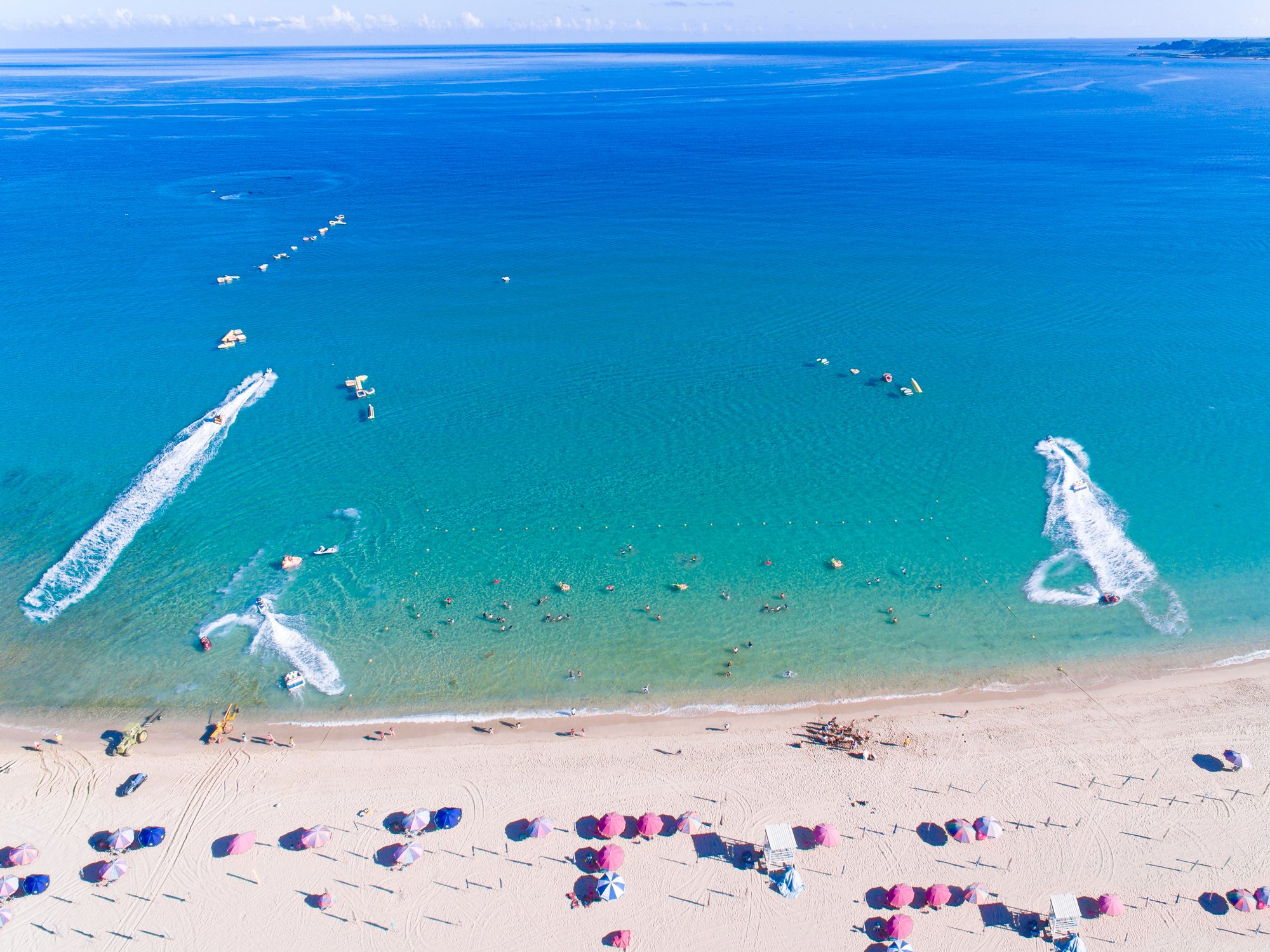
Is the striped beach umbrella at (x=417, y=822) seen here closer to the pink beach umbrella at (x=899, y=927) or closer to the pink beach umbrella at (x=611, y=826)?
the pink beach umbrella at (x=611, y=826)

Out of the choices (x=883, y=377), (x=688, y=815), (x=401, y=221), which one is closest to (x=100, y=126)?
(x=401, y=221)

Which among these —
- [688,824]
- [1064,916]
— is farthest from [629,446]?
[1064,916]

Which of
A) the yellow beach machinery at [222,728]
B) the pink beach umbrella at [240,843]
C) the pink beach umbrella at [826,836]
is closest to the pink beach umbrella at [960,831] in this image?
the pink beach umbrella at [826,836]

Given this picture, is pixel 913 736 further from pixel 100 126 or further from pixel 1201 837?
pixel 100 126

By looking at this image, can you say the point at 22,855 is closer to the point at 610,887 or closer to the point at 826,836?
the point at 610,887

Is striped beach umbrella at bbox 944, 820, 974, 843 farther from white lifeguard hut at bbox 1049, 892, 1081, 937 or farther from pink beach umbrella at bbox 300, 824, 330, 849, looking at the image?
pink beach umbrella at bbox 300, 824, 330, 849
